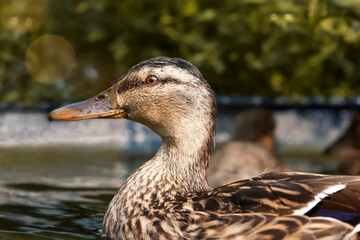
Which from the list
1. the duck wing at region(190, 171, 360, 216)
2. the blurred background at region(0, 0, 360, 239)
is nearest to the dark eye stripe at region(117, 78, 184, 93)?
the duck wing at region(190, 171, 360, 216)

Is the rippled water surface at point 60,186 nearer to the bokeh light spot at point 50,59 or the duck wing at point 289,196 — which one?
the duck wing at point 289,196

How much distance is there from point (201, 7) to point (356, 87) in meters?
2.13

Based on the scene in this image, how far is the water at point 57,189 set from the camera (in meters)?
3.47

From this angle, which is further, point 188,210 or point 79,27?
point 79,27

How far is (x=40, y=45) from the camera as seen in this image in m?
7.23

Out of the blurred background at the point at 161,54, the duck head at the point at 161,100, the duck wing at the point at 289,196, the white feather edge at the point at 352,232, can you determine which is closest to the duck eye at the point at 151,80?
the duck head at the point at 161,100

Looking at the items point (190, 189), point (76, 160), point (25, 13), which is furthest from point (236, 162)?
point (25, 13)

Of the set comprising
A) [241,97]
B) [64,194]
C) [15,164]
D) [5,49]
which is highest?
[5,49]

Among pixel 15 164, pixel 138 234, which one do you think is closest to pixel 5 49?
pixel 15 164

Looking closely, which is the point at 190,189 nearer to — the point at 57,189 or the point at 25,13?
the point at 57,189

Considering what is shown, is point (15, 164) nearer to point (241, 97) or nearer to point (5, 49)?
point (5, 49)

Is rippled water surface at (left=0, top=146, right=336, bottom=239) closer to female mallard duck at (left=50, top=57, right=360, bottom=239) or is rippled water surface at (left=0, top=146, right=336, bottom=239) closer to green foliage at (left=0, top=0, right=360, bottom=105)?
female mallard duck at (left=50, top=57, right=360, bottom=239)

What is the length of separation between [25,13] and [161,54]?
1.60 metres

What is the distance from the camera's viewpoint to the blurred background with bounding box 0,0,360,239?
6.45m
